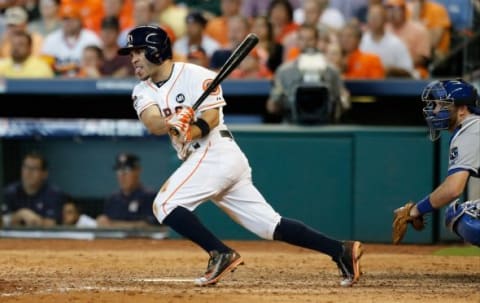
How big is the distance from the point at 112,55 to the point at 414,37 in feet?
10.5

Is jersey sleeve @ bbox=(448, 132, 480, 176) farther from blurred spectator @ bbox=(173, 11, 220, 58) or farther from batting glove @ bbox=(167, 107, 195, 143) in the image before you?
blurred spectator @ bbox=(173, 11, 220, 58)

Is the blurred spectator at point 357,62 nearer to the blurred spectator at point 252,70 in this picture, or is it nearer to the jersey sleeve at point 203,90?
the blurred spectator at point 252,70

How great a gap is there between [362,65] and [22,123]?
11.6ft

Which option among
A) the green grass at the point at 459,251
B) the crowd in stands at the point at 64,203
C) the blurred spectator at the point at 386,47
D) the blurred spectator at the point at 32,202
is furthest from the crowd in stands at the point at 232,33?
the green grass at the point at 459,251

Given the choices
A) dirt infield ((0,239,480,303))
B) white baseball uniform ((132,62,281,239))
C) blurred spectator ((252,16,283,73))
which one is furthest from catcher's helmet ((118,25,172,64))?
blurred spectator ((252,16,283,73))

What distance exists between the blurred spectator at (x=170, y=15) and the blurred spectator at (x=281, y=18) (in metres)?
0.99

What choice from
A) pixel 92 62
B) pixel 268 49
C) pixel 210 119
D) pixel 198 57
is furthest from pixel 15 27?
pixel 210 119

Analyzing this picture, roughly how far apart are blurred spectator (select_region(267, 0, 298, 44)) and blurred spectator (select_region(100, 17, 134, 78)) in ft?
5.18

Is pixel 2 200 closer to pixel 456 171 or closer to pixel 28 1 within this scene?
pixel 28 1

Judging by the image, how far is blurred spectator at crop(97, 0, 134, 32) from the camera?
11.1 meters

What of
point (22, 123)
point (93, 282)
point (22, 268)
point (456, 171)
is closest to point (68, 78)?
point (22, 123)

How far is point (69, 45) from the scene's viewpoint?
11.1 meters

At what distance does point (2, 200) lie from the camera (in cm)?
1052

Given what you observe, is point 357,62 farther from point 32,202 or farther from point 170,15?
point 32,202
